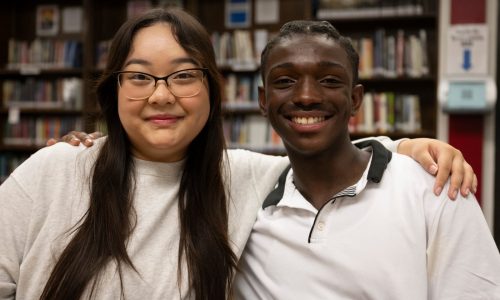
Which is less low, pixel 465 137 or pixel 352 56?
pixel 352 56

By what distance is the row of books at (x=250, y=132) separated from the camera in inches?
157

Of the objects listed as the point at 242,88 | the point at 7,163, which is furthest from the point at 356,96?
the point at 7,163

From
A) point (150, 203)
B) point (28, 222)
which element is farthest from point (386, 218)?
point (28, 222)

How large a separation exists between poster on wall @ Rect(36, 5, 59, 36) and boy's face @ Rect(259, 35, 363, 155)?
415cm

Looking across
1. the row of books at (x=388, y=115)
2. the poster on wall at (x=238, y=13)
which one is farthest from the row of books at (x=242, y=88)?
the row of books at (x=388, y=115)

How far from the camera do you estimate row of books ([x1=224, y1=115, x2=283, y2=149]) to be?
398 cm

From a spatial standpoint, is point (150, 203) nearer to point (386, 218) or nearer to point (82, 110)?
point (386, 218)

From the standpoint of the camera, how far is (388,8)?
12.1 ft

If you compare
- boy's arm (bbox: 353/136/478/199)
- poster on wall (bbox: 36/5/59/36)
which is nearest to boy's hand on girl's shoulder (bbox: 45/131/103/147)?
boy's arm (bbox: 353/136/478/199)

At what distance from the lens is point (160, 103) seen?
4.20ft

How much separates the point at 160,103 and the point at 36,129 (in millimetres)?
3781

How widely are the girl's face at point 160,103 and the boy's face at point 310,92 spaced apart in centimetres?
24

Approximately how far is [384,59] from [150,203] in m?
2.83

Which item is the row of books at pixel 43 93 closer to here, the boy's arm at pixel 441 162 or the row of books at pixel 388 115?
the row of books at pixel 388 115
